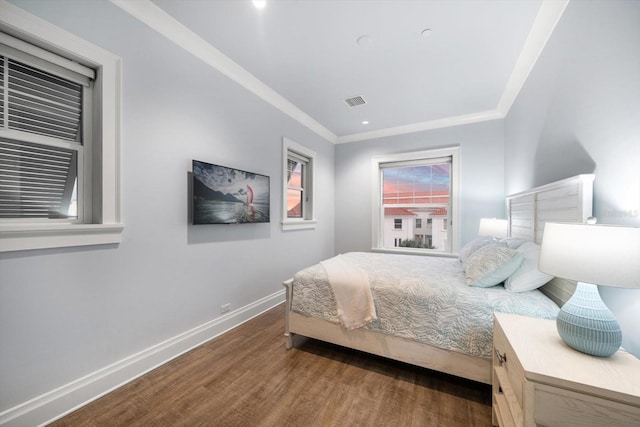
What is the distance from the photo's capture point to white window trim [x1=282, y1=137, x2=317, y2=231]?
11.4 ft

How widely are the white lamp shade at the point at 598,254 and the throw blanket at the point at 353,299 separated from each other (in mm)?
1184

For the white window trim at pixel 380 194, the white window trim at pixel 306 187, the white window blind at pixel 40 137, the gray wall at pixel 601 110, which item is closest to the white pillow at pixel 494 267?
the gray wall at pixel 601 110

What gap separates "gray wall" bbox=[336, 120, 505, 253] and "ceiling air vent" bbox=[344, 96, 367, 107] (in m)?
1.19

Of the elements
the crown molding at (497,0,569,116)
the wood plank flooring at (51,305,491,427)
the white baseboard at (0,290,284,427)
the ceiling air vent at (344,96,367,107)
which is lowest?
the wood plank flooring at (51,305,491,427)

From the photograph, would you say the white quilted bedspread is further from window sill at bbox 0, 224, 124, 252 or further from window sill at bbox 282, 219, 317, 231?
window sill at bbox 0, 224, 124, 252

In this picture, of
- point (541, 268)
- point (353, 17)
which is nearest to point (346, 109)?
point (353, 17)

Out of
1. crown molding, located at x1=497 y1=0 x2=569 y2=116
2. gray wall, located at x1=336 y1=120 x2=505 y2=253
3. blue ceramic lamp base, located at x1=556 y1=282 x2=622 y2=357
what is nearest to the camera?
blue ceramic lamp base, located at x1=556 y1=282 x2=622 y2=357

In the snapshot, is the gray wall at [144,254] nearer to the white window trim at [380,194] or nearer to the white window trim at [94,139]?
the white window trim at [94,139]

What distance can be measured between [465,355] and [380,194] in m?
3.17

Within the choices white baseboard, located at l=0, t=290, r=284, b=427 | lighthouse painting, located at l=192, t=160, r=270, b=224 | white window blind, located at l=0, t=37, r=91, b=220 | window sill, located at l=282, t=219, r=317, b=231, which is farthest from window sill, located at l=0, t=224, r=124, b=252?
window sill, located at l=282, t=219, r=317, b=231

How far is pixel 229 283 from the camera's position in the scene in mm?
2652

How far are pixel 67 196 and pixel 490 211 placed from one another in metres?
4.65

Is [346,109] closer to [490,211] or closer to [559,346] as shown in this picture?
[490,211]

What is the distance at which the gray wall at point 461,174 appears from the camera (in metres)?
3.66
